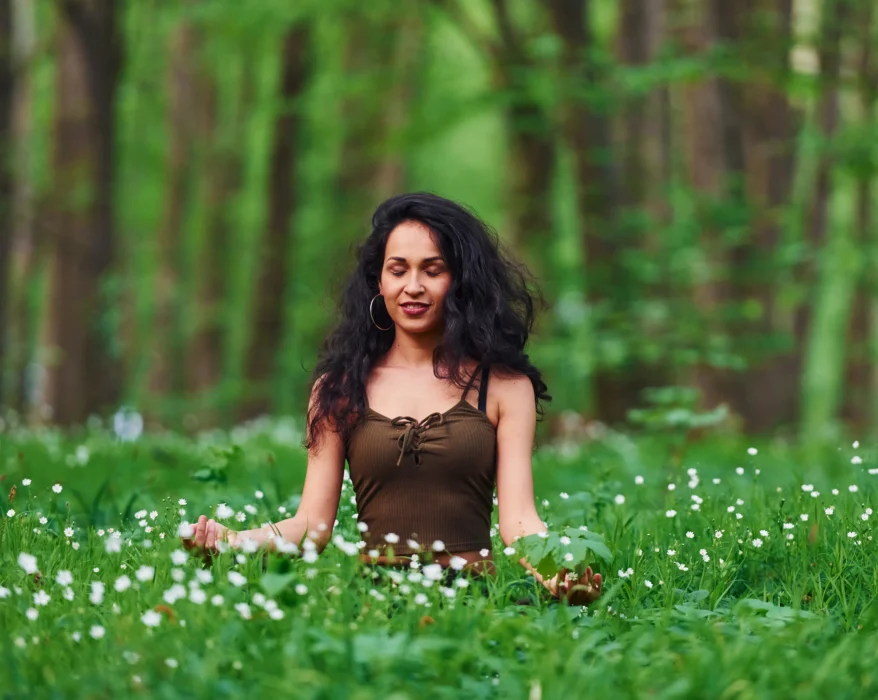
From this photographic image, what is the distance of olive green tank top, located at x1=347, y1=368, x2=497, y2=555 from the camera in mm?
3904

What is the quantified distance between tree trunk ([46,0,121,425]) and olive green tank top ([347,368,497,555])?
8.95 meters

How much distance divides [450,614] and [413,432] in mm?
818

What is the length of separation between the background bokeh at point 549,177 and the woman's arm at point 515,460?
3.98 ft

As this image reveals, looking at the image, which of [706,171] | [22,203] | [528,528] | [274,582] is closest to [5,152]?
[22,203]

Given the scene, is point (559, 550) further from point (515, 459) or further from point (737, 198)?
point (737, 198)

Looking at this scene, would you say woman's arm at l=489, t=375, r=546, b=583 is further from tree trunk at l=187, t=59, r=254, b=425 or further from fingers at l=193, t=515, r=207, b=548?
tree trunk at l=187, t=59, r=254, b=425

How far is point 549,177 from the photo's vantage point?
1310 cm

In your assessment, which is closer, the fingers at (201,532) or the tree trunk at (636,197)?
the fingers at (201,532)

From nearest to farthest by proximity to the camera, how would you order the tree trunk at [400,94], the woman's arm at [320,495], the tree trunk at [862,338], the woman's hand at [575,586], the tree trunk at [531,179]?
the woman's hand at [575,586]
the woman's arm at [320,495]
the tree trunk at [531,179]
the tree trunk at [862,338]
the tree trunk at [400,94]

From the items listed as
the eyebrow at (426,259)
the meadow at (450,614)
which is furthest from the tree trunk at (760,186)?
the eyebrow at (426,259)

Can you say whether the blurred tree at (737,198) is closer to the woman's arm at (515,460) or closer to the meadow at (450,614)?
the meadow at (450,614)

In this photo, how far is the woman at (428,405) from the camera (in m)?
3.92

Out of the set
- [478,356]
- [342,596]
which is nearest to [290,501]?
[478,356]

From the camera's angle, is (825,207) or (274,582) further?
(825,207)
